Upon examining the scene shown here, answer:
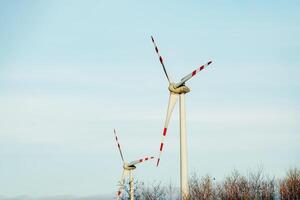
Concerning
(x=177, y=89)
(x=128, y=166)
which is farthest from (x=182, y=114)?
(x=128, y=166)

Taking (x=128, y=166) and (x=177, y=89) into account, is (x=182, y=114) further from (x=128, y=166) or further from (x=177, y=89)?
(x=128, y=166)

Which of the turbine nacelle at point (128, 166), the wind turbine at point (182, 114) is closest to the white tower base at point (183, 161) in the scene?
the wind turbine at point (182, 114)

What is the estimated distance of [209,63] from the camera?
37.0 meters

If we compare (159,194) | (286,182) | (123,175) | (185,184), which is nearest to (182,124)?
(185,184)

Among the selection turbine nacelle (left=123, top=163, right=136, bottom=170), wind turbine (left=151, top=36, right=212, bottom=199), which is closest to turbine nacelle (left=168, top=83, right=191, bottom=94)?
wind turbine (left=151, top=36, right=212, bottom=199)

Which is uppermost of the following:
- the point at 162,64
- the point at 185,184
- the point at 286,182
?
the point at 162,64

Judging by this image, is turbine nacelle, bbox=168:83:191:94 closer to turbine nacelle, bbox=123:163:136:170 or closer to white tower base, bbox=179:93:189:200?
white tower base, bbox=179:93:189:200

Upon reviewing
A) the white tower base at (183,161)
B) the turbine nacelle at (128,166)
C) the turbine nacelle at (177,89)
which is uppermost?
the turbine nacelle at (177,89)

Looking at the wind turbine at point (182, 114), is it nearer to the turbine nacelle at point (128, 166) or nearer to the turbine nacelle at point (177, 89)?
the turbine nacelle at point (177, 89)

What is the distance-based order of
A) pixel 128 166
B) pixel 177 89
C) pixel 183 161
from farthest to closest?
pixel 128 166 → pixel 177 89 → pixel 183 161

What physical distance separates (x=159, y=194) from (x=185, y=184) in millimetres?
33556

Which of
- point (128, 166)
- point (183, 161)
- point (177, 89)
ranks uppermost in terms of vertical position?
point (177, 89)

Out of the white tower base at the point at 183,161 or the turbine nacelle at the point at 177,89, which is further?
the turbine nacelle at the point at 177,89

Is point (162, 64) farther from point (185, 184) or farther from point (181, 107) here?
point (185, 184)
